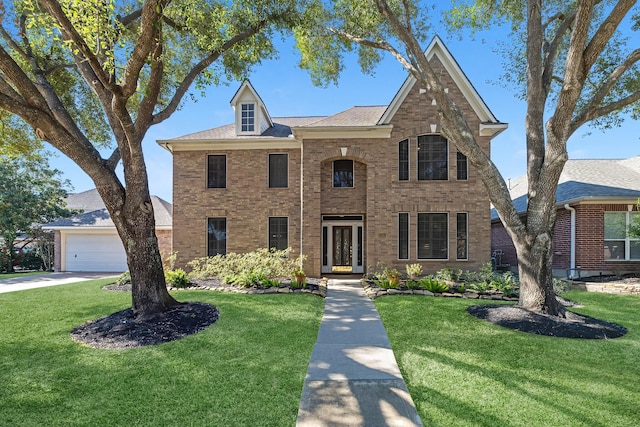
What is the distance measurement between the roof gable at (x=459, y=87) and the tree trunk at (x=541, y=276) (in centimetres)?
685

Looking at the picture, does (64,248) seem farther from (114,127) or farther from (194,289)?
(114,127)

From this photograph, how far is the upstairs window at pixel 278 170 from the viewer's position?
14359 millimetres

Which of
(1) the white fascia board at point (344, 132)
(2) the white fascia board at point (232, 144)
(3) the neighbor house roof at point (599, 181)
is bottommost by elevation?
(3) the neighbor house roof at point (599, 181)

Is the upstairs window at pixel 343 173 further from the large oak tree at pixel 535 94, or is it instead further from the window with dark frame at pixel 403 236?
the large oak tree at pixel 535 94

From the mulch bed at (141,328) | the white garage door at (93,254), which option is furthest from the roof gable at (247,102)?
the white garage door at (93,254)

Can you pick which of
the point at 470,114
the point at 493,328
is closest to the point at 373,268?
the point at 493,328

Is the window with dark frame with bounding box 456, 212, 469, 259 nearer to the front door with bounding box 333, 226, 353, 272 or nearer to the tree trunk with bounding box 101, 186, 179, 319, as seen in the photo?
the front door with bounding box 333, 226, 353, 272

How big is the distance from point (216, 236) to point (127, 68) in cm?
938

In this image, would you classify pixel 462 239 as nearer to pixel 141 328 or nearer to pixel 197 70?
pixel 197 70

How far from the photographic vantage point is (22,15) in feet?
26.1

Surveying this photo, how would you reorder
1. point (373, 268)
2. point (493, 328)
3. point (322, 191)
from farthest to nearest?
point (322, 191) < point (373, 268) < point (493, 328)

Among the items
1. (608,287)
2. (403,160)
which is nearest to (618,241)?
(608,287)

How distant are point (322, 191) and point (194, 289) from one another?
6.46 meters

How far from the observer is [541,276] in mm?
7266
